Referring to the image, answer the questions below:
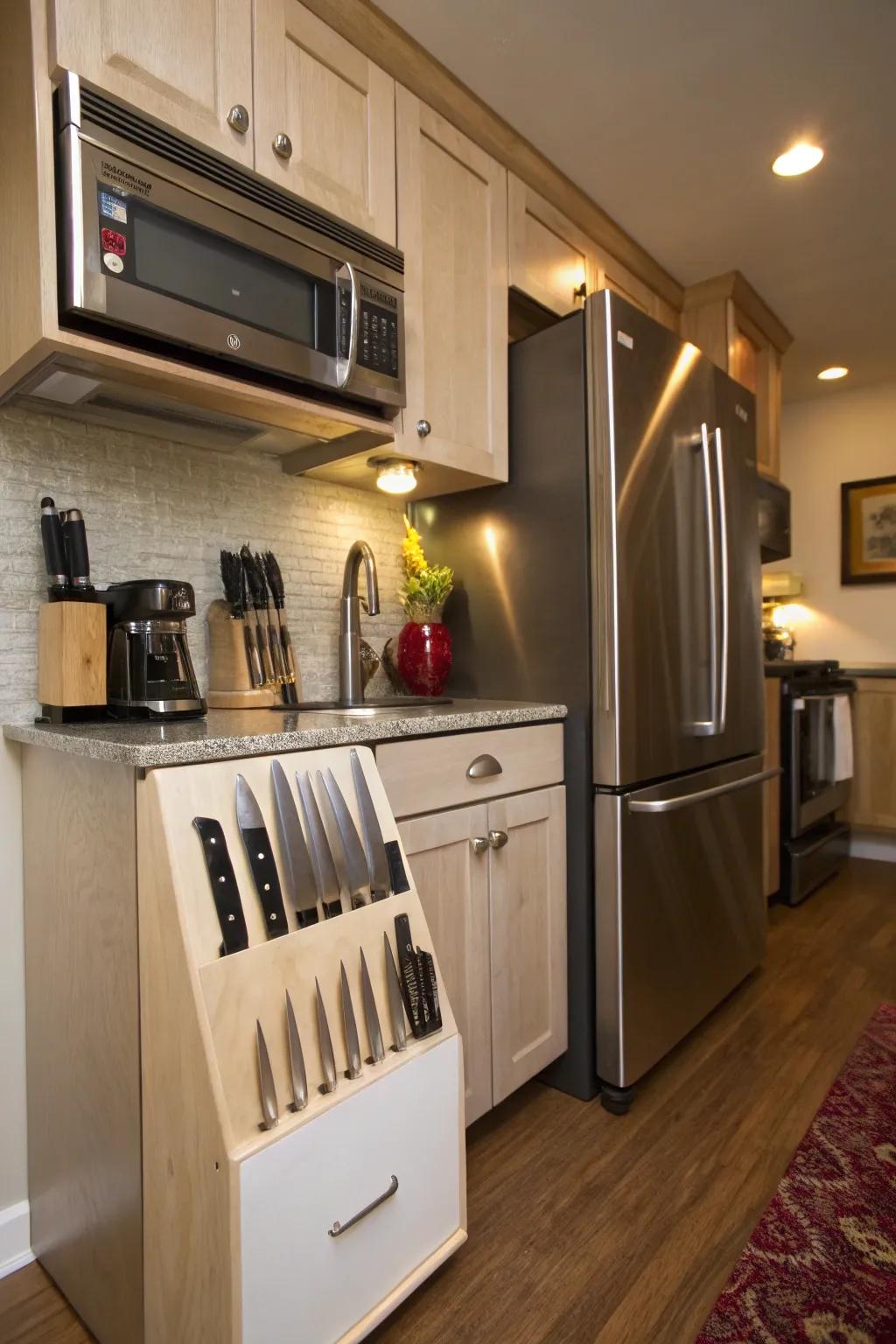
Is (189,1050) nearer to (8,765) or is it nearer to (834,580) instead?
(8,765)

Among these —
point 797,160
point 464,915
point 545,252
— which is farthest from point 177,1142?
point 797,160

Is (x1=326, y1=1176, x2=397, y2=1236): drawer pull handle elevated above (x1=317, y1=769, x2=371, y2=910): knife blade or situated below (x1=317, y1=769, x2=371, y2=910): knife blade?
below

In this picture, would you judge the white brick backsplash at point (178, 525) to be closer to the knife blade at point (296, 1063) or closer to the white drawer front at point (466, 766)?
the white drawer front at point (466, 766)

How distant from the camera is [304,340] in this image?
140 cm

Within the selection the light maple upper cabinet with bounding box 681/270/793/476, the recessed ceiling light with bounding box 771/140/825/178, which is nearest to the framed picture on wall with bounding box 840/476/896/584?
the light maple upper cabinet with bounding box 681/270/793/476

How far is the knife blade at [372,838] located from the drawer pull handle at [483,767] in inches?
14.5

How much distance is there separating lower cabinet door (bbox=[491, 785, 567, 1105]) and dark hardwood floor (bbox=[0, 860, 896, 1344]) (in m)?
0.16

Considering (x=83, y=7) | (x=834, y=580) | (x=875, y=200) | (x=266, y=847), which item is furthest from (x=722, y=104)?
(x=834, y=580)

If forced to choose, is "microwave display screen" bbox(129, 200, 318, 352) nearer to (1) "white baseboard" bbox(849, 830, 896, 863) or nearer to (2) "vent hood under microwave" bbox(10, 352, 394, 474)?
(2) "vent hood under microwave" bbox(10, 352, 394, 474)

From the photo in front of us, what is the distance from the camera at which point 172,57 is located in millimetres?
1217

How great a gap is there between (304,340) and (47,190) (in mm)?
455

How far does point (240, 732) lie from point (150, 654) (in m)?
0.31

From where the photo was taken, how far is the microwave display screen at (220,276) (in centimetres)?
117

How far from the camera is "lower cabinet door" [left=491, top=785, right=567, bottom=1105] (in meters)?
1.59
